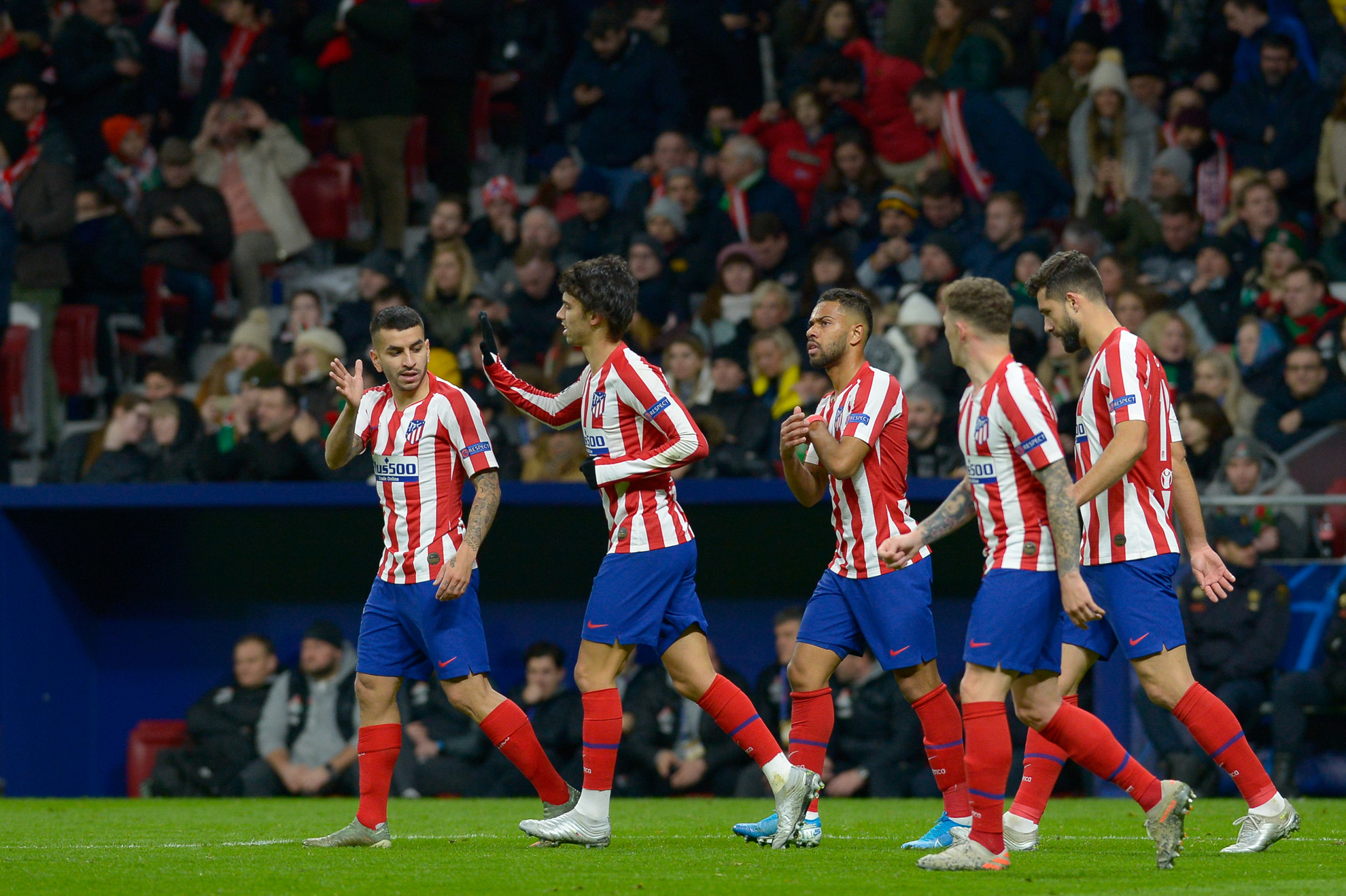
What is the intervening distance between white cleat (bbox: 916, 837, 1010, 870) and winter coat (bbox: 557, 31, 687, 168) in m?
9.97

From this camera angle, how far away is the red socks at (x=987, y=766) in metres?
5.68

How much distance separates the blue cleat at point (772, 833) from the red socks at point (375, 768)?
1363 millimetres

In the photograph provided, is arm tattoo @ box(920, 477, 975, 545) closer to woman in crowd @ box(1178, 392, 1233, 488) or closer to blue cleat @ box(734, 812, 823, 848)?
blue cleat @ box(734, 812, 823, 848)

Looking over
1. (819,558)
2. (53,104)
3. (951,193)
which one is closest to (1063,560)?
(819,558)

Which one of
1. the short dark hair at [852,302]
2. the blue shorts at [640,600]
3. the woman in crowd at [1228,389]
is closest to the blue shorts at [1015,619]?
the blue shorts at [640,600]

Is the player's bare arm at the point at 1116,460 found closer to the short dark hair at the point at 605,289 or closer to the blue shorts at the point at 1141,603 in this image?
the blue shorts at the point at 1141,603

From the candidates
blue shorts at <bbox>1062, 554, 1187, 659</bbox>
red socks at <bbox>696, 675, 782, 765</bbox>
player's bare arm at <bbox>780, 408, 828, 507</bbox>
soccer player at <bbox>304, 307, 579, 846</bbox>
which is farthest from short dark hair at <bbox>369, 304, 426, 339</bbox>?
blue shorts at <bbox>1062, 554, 1187, 659</bbox>

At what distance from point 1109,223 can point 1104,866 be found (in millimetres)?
7783

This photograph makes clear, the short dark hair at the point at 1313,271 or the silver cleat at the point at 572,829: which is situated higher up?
the short dark hair at the point at 1313,271

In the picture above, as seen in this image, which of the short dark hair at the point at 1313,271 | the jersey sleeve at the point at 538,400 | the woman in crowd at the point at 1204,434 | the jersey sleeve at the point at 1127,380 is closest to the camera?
the jersey sleeve at the point at 1127,380

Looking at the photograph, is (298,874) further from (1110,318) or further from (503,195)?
(503,195)

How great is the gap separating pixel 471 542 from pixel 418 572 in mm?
243

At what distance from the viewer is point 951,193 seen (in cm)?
1302

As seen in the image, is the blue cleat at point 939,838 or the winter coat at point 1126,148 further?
the winter coat at point 1126,148
